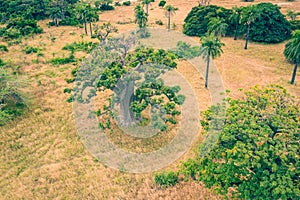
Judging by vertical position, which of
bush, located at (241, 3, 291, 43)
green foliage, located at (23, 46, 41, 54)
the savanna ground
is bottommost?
the savanna ground

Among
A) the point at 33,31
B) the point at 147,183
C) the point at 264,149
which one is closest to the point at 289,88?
the point at 264,149

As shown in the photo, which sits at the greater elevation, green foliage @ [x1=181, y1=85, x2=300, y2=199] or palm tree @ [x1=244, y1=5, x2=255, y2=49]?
palm tree @ [x1=244, y1=5, x2=255, y2=49]

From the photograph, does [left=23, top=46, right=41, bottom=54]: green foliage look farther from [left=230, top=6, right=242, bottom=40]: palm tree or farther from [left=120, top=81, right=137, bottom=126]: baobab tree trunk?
[left=230, top=6, right=242, bottom=40]: palm tree

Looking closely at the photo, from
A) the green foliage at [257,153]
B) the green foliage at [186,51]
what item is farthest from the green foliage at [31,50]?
the green foliage at [257,153]

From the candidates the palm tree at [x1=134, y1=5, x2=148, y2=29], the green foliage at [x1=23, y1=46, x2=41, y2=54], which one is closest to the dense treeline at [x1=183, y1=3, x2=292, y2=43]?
the palm tree at [x1=134, y1=5, x2=148, y2=29]

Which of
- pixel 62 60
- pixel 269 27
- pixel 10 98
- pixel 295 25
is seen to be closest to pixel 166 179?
pixel 10 98

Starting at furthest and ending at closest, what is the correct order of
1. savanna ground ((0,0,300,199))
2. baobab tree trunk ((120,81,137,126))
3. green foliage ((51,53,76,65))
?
green foliage ((51,53,76,65)), baobab tree trunk ((120,81,137,126)), savanna ground ((0,0,300,199))
